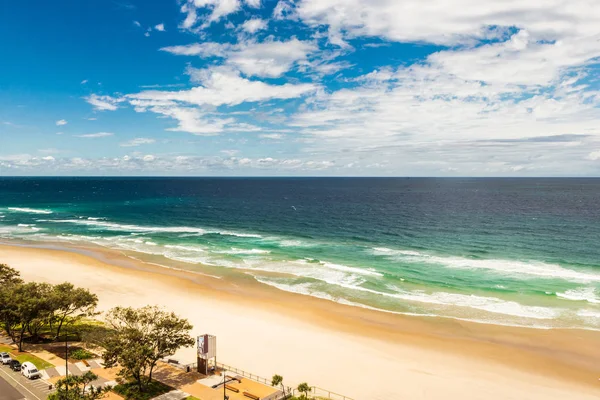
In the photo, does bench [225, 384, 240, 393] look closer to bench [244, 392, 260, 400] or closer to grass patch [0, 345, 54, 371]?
bench [244, 392, 260, 400]

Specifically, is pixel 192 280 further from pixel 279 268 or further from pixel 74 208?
pixel 74 208

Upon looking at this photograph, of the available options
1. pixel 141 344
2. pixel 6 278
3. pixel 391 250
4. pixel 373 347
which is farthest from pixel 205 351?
pixel 391 250

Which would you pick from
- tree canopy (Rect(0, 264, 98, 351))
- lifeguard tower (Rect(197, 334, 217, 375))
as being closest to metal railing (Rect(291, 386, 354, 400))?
lifeguard tower (Rect(197, 334, 217, 375))

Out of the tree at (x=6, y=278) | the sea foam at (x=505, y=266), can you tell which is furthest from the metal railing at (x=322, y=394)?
the sea foam at (x=505, y=266)

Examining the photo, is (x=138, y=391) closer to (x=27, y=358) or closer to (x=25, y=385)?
(x=25, y=385)

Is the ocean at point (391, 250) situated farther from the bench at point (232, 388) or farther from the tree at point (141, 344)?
the tree at point (141, 344)

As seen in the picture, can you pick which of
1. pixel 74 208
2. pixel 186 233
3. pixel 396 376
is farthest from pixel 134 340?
pixel 74 208
